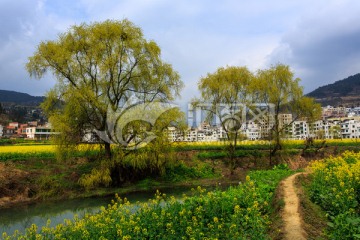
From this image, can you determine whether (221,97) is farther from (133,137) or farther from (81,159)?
(81,159)

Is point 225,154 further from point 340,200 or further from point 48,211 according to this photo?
point 340,200

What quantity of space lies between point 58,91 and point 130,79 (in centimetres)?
524

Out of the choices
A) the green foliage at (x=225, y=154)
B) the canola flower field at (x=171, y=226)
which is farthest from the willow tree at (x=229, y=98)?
the canola flower field at (x=171, y=226)

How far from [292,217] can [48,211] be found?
1391cm

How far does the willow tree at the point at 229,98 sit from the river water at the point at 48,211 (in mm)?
12370

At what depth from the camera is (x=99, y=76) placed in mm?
24219

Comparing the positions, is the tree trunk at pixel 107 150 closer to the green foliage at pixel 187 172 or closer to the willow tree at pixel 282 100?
the green foliage at pixel 187 172

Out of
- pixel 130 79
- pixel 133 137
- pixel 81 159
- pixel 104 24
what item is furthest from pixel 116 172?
pixel 104 24

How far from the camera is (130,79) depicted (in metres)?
25.2

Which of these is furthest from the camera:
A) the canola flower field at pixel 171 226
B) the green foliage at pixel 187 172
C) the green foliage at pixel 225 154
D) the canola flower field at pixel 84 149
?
the green foliage at pixel 225 154

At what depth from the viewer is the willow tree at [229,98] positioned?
32062 mm

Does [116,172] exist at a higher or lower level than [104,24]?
lower

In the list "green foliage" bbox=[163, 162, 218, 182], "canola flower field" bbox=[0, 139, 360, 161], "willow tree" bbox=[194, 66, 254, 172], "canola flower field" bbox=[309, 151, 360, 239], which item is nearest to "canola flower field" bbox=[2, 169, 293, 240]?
"canola flower field" bbox=[309, 151, 360, 239]

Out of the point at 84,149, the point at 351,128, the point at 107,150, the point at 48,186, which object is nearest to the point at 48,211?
the point at 48,186
